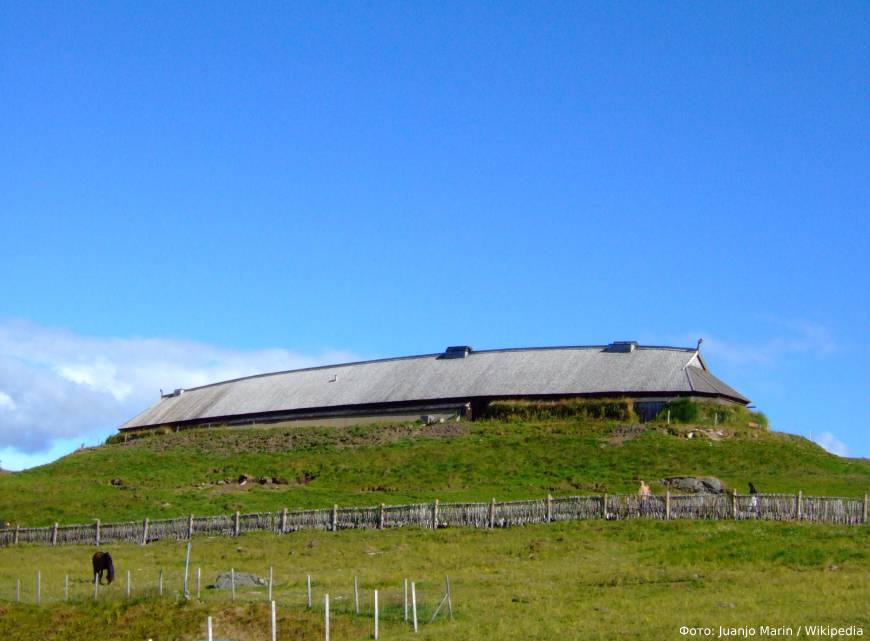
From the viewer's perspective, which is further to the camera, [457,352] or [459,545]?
[457,352]

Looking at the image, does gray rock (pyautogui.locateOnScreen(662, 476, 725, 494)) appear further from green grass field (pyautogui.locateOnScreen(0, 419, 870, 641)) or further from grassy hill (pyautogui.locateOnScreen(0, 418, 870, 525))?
green grass field (pyautogui.locateOnScreen(0, 419, 870, 641))

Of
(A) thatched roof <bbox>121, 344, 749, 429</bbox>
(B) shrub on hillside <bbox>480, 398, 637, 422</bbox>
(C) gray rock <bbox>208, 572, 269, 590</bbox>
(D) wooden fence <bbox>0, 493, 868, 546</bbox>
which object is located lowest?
(C) gray rock <bbox>208, 572, 269, 590</bbox>

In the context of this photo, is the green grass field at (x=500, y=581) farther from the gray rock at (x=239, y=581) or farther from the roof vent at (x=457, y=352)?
the roof vent at (x=457, y=352)

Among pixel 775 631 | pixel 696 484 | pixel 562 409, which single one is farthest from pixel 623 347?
pixel 775 631

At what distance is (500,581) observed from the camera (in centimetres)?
3506

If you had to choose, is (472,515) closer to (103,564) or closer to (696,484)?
(696,484)

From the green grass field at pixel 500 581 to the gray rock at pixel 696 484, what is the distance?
7.70 m

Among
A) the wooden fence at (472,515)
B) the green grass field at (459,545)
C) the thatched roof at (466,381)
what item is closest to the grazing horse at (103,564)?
the green grass field at (459,545)

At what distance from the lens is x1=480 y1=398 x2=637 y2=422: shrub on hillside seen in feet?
243

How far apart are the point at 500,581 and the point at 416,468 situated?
2900cm

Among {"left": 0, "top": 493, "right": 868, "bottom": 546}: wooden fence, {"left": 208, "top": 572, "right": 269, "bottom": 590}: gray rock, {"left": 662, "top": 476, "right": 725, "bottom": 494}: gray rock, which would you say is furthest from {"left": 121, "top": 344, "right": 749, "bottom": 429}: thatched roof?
{"left": 208, "top": 572, "right": 269, "bottom": 590}: gray rock

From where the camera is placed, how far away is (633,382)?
7612 centimetres

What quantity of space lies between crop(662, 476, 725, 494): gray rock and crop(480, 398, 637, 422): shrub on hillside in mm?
19072

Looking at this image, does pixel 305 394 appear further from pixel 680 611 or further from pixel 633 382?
pixel 680 611
